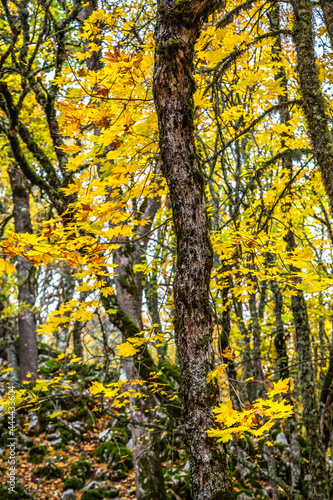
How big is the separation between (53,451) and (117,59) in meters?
7.22

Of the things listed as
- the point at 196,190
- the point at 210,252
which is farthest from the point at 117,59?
the point at 210,252

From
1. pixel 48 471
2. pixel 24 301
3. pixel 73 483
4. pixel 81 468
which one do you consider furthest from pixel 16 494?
pixel 24 301

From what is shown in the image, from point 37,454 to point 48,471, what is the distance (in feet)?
1.78

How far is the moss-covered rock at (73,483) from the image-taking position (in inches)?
216

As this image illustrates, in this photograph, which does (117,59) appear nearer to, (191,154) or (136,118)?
(136,118)

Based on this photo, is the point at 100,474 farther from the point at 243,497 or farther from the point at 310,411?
the point at 310,411

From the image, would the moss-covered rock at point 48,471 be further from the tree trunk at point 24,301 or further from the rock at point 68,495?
the tree trunk at point 24,301

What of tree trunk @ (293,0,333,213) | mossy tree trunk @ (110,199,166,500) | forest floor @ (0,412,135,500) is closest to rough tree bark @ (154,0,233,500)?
tree trunk @ (293,0,333,213)

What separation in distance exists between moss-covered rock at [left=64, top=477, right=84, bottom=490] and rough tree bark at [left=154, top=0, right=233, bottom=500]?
17.0ft

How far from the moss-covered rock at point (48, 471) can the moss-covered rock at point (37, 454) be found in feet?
0.91

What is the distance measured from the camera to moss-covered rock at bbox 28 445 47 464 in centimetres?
623

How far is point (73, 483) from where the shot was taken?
5.55 metres

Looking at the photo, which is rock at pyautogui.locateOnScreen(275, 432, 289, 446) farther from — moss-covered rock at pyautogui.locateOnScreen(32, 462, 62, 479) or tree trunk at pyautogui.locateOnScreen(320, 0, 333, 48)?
tree trunk at pyautogui.locateOnScreen(320, 0, 333, 48)

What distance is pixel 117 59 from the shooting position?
5.80 feet
